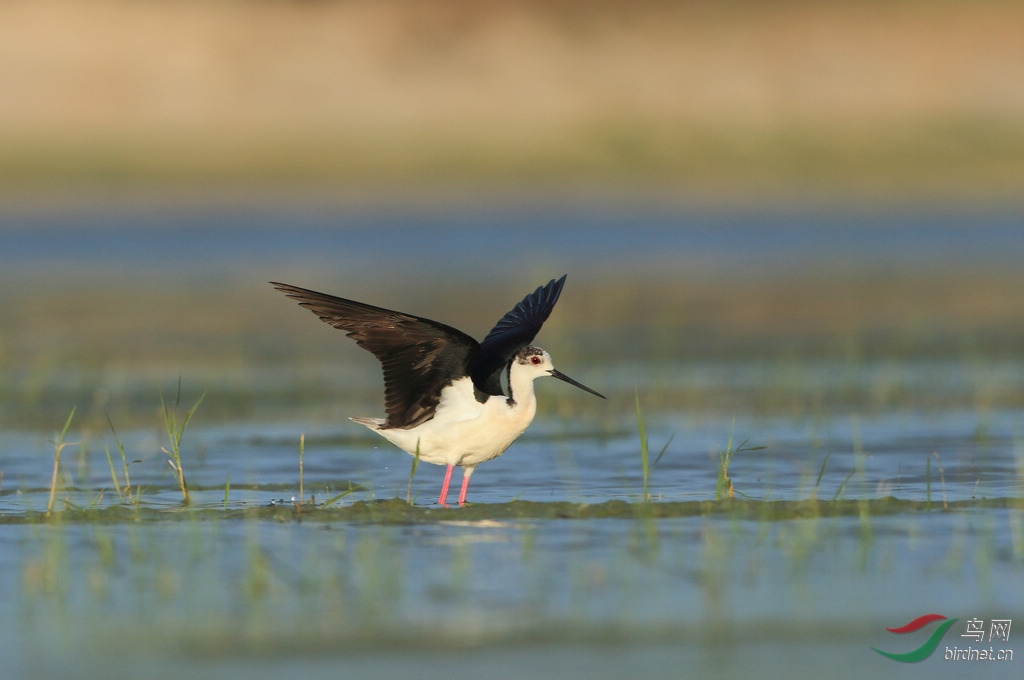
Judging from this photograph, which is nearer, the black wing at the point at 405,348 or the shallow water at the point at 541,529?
the shallow water at the point at 541,529

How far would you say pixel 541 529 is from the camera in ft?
27.0

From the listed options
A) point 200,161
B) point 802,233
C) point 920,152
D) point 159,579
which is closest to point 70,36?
point 200,161

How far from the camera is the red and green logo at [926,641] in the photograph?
6211 mm

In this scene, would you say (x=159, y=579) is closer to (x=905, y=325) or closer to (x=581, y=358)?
(x=581, y=358)

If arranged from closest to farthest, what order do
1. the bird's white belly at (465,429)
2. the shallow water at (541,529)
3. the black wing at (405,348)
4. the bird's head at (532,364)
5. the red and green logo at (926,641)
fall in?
the red and green logo at (926,641), the shallow water at (541,529), the black wing at (405,348), the bird's white belly at (465,429), the bird's head at (532,364)

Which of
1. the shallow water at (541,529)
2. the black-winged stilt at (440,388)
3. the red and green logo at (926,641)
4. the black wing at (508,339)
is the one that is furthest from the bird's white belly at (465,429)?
the red and green logo at (926,641)

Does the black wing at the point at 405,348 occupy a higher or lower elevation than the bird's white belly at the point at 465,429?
higher

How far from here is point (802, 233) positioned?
3512 cm

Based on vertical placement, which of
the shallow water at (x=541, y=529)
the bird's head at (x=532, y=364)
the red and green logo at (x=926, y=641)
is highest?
the bird's head at (x=532, y=364)

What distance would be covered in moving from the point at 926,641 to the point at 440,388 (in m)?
4.02

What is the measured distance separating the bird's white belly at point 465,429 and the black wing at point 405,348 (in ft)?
0.23

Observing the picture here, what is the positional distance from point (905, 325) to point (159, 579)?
11.3 meters

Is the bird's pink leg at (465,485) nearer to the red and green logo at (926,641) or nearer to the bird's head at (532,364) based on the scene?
the bird's head at (532,364)

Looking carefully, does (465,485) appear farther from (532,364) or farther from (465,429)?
(532,364)
